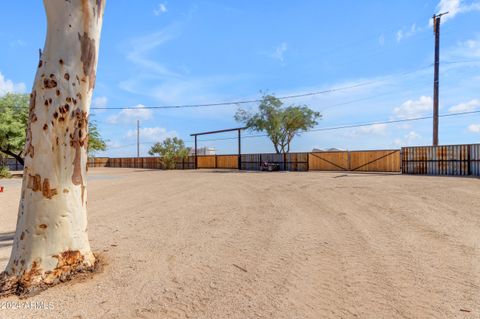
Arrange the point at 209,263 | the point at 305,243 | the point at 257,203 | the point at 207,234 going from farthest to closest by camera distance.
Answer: the point at 257,203 → the point at 207,234 → the point at 305,243 → the point at 209,263

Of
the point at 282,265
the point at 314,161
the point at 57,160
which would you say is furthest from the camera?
the point at 314,161

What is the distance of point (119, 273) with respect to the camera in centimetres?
385

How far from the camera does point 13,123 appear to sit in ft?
79.9

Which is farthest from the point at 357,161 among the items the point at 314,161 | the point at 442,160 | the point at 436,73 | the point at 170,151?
the point at 170,151

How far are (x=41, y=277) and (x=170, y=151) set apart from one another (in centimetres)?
3688

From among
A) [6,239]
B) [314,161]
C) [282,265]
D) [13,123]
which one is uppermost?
[13,123]

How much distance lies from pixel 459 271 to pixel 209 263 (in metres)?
2.96

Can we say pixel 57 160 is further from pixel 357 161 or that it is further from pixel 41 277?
Result: pixel 357 161

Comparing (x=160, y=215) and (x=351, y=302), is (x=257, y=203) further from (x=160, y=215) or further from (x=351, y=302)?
(x=351, y=302)

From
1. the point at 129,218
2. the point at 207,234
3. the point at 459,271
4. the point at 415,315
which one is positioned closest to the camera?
the point at 415,315

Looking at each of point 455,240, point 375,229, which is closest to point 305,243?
point 375,229

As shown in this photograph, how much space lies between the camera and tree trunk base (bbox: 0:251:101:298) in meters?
3.25

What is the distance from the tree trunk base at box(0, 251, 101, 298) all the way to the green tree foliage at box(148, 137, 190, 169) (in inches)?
1437

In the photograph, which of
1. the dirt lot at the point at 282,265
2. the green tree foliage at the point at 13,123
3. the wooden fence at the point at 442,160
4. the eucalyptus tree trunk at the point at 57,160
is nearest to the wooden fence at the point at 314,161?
the wooden fence at the point at 442,160
